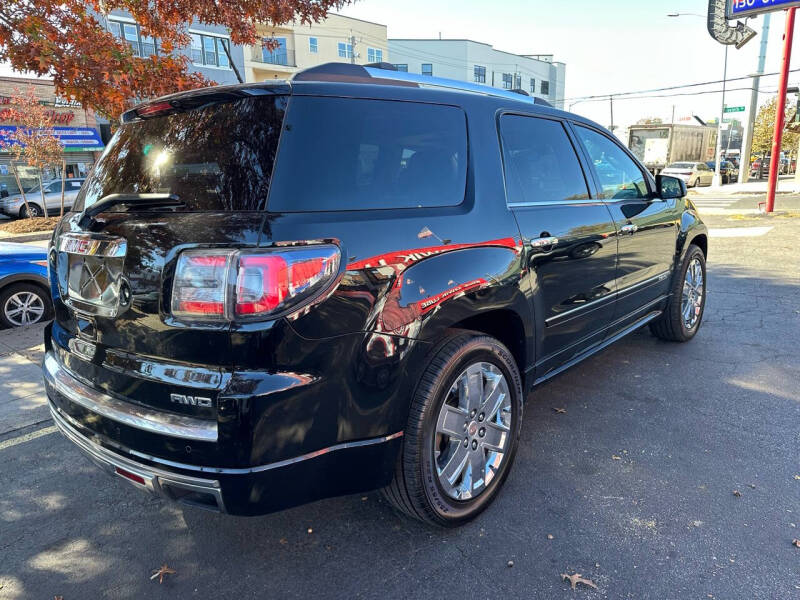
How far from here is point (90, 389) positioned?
2227 millimetres

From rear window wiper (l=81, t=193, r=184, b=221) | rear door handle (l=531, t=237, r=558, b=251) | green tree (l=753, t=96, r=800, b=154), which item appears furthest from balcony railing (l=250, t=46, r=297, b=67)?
rear window wiper (l=81, t=193, r=184, b=221)

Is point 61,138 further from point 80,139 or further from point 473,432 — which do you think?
point 473,432

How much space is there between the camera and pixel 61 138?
1080 inches

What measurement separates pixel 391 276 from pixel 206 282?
0.66 meters

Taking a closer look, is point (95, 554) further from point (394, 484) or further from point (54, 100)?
point (54, 100)

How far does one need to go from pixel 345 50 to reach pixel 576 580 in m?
43.3

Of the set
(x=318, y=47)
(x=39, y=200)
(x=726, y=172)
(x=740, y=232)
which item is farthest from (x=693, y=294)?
(x=318, y=47)

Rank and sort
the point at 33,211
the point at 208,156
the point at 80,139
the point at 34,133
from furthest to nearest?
the point at 80,139, the point at 33,211, the point at 34,133, the point at 208,156

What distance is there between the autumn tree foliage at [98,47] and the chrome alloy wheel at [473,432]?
4.34m

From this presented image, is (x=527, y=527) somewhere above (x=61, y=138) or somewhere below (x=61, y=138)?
below

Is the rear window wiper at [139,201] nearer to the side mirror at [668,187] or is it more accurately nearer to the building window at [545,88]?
the side mirror at [668,187]

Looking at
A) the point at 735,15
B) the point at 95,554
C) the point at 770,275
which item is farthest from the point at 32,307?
the point at 735,15

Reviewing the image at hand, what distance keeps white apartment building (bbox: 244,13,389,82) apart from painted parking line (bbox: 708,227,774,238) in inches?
1152

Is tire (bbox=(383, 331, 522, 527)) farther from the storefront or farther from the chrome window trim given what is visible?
the storefront
